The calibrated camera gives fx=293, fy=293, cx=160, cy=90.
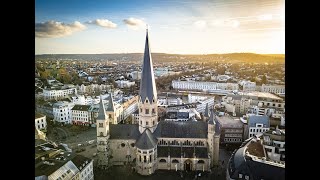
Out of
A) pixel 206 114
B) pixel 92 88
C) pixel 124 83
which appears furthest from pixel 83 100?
pixel 206 114

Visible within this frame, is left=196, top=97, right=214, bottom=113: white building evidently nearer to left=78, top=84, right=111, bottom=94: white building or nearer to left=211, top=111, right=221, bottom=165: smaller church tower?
left=211, top=111, right=221, bottom=165: smaller church tower

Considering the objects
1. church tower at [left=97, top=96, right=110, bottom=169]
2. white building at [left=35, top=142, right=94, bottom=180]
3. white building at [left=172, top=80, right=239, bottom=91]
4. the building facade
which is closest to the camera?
white building at [left=35, top=142, right=94, bottom=180]

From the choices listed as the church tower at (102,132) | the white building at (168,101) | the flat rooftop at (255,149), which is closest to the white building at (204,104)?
the white building at (168,101)

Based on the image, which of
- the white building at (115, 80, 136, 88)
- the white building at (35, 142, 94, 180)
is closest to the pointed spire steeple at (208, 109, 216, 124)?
the white building at (115, 80, 136, 88)

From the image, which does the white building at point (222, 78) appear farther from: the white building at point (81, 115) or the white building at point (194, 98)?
the white building at point (81, 115)

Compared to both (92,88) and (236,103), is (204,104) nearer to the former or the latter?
(236,103)
